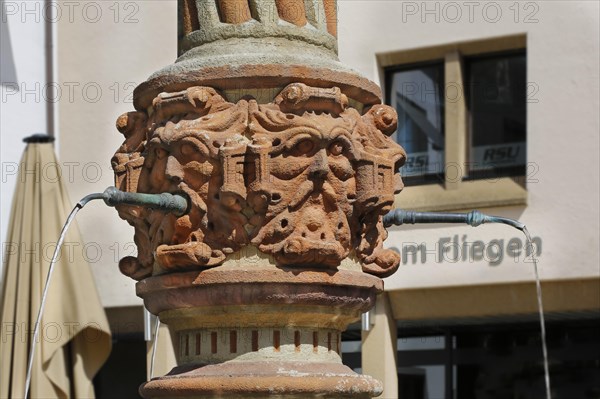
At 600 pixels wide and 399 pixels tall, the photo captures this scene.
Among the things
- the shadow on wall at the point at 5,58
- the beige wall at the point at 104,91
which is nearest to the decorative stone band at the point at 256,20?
the beige wall at the point at 104,91

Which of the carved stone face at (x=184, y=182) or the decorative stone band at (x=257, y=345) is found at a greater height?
the carved stone face at (x=184, y=182)

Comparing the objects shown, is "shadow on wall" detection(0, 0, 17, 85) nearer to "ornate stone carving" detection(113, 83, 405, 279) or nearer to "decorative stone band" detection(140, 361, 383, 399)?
"ornate stone carving" detection(113, 83, 405, 279)

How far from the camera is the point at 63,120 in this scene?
14.2 meters

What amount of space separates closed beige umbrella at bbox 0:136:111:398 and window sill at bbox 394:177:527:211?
2631mm

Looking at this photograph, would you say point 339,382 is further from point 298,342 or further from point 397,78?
point 397,78

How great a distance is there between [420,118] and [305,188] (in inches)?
298

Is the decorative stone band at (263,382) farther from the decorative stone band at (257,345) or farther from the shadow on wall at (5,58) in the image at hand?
the shadow on wall at (5,58)

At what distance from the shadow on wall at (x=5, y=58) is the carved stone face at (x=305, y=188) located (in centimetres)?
885

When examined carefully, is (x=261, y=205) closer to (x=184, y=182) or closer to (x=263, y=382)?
(x=184, y=182)

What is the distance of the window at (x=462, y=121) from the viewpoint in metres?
12.4

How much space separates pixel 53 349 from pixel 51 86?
3.63m

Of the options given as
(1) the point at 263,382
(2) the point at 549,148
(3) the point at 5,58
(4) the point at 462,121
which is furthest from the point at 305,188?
(3) the point at 5,58

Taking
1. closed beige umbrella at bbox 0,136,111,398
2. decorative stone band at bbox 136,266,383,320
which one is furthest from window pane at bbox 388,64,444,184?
decorative stone band at bbox 136,266,383,320

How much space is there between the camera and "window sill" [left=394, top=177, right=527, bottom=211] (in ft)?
39.8
